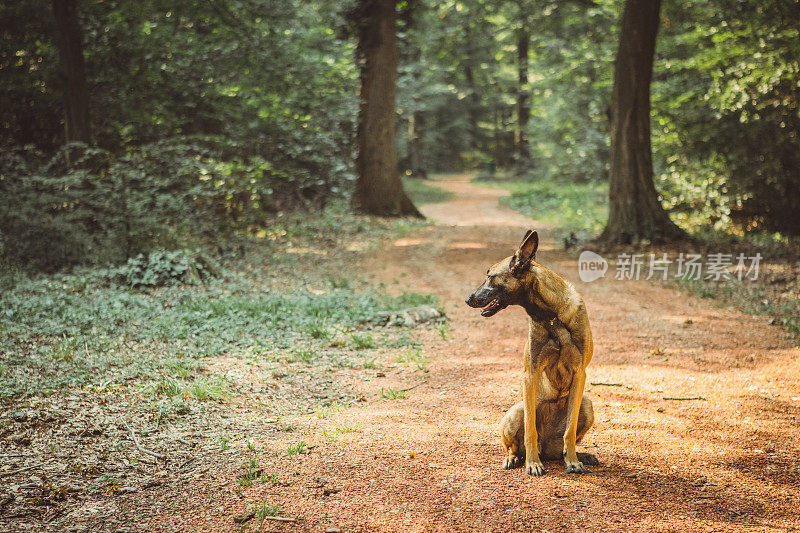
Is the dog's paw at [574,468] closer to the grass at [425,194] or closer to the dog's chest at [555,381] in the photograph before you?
the dog's chest at [555,381]

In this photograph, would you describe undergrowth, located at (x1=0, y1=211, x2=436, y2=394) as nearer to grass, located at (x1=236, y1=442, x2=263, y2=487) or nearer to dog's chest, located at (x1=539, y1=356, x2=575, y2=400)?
grass, located at (x1=236, y1=442, x2=263, y2=487)

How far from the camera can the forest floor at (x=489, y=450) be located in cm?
355

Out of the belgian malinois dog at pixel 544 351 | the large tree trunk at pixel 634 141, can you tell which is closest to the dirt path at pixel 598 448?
the belgian malinois dog at pixel 544 351

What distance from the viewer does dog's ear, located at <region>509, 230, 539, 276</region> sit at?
3.63m

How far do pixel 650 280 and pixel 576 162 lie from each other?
59.4 feet

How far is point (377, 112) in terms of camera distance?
58.6 ft

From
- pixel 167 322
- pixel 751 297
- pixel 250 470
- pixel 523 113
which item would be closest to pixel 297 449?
pixel 250 470

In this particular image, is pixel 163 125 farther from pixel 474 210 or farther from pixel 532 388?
pixel 532 388

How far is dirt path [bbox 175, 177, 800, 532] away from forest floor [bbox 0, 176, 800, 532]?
1 cm

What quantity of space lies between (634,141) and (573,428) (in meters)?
10.8

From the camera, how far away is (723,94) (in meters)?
13.4

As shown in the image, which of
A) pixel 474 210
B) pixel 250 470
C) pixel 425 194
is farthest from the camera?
pixel 425 194

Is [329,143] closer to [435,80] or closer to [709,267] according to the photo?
[709,267]

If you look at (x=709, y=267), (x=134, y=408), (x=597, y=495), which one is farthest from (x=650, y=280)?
(x=134, y=408)
